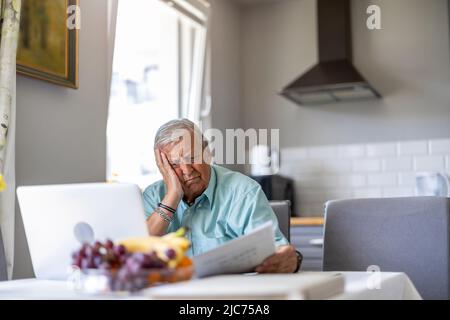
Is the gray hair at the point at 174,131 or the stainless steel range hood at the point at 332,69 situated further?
the stainless steel range hood at the point at 332,69

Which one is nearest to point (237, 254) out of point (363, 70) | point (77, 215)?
point (77, 215)

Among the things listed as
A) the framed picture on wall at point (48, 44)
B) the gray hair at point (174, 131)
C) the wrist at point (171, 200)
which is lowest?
the wrist at point (171, 200)

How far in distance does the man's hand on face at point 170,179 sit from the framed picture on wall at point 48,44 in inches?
31.0

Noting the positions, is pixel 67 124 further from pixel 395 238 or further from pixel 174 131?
pixel 395 238

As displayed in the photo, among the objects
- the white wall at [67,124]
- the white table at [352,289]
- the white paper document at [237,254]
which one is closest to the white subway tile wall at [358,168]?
the white wall at [67,124]

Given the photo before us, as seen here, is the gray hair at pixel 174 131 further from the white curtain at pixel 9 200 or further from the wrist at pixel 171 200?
the white curtain at pixel 9 200

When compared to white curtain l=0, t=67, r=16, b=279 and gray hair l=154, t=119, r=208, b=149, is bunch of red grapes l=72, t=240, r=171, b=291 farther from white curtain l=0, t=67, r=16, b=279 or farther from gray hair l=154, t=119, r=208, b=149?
white curtain l=0, t=67, r=16, b=279

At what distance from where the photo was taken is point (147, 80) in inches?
144

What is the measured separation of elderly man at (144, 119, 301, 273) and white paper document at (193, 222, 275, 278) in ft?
1.47

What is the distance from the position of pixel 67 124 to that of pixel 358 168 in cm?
237

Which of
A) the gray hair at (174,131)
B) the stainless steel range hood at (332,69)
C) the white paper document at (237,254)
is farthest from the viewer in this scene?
the stainless steel range hood at (332,69)

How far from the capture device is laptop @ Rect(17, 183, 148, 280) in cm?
115

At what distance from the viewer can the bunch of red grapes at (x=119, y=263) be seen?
93cm

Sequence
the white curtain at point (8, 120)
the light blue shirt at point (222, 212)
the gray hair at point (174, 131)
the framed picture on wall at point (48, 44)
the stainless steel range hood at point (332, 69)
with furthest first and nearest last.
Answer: the stainless steel range hood at point (332, 69)
the framed picture on wall at point (48, 44)
the white curtain at point (8, 120)
the gray hair at point (174, 131)
the light blue shirt at point (222, 212)
